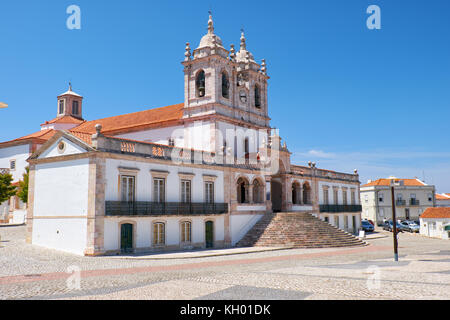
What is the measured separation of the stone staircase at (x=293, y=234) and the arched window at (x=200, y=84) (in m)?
11.0

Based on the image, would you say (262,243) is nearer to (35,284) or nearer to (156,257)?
(156,257)

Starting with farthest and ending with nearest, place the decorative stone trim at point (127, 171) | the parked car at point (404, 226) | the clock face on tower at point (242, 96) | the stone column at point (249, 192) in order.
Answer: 1. the parked car at point (404, 226)
2. the clock face on tower at point (242, 96)
3. the stone column at point (249, 192)
4. the decorative stone trim at point (127, 171)

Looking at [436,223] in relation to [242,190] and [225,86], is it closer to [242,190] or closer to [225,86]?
[242,190]

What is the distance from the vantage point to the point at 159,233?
23.8 meters

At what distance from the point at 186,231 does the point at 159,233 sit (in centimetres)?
215

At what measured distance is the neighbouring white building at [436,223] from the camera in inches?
1535

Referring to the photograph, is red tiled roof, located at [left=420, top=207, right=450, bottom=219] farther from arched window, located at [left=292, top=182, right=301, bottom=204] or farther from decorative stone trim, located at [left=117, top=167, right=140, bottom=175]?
decorative stone trim, located at [left=117, top=167, right=140, bottom=175]

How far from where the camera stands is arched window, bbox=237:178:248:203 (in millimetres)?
31156

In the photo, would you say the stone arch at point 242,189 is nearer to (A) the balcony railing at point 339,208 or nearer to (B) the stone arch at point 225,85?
(B) the stone arch at point 225,85

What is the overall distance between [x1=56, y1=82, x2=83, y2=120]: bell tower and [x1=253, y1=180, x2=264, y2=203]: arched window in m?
28.8


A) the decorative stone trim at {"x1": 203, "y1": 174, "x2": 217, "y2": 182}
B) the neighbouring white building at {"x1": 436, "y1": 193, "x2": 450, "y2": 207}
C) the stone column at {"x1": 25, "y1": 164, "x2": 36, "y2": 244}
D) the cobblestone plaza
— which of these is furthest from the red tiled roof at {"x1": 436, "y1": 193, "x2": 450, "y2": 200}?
the stone column at {"x1": 25, "y1": 164, "x2": 36, "y2": 244}

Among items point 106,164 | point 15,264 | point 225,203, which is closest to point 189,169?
point 225,203

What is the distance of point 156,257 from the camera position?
20125 mm

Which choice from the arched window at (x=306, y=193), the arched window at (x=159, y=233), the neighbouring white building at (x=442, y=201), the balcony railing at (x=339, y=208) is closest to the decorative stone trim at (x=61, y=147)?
the arched window at (x=159, y=233)
